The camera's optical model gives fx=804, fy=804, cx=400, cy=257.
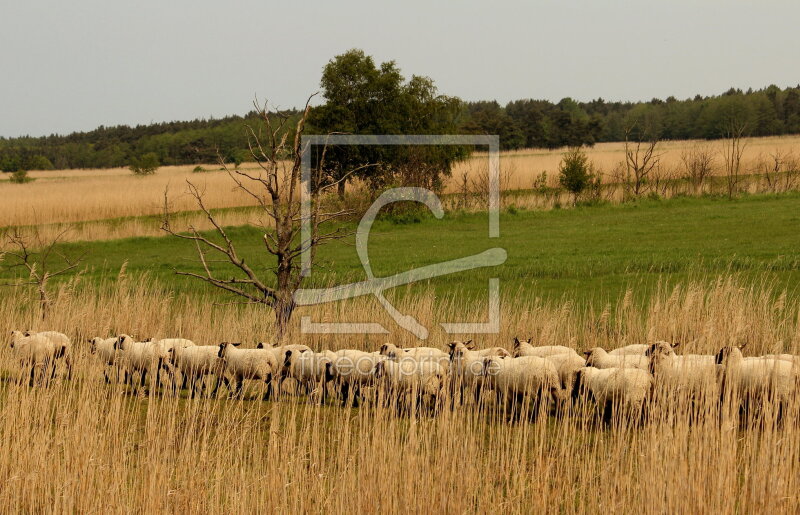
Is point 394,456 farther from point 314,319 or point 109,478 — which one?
point 314,319

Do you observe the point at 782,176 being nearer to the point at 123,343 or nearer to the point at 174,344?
the point at 174,344

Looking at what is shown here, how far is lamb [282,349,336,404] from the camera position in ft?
33.8

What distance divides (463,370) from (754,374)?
10.9 feet

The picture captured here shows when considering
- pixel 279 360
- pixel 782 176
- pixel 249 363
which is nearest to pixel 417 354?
pixel 279 360

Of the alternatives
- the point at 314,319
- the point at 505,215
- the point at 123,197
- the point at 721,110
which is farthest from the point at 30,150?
the point at 314,319

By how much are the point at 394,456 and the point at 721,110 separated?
11064cm

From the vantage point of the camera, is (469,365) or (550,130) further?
(550,130)

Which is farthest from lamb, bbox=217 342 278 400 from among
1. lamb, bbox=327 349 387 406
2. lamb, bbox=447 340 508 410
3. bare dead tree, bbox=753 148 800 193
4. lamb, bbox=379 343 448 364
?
bare dead tree, bbox=753 148 800 193

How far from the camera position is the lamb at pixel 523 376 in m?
9.28

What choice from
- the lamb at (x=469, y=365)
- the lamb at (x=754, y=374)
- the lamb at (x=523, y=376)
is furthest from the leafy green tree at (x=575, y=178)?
the lamb at (x=754, y=374)

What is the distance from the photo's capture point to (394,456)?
6.70 m

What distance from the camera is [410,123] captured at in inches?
1624

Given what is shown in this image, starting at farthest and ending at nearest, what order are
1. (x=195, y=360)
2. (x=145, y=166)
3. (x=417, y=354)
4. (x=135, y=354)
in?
(x=145, y=166) < (x=135, y=354) < (x=195, y=360) < (x=417, y=354)

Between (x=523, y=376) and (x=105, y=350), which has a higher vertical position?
(x=523, y=376)
